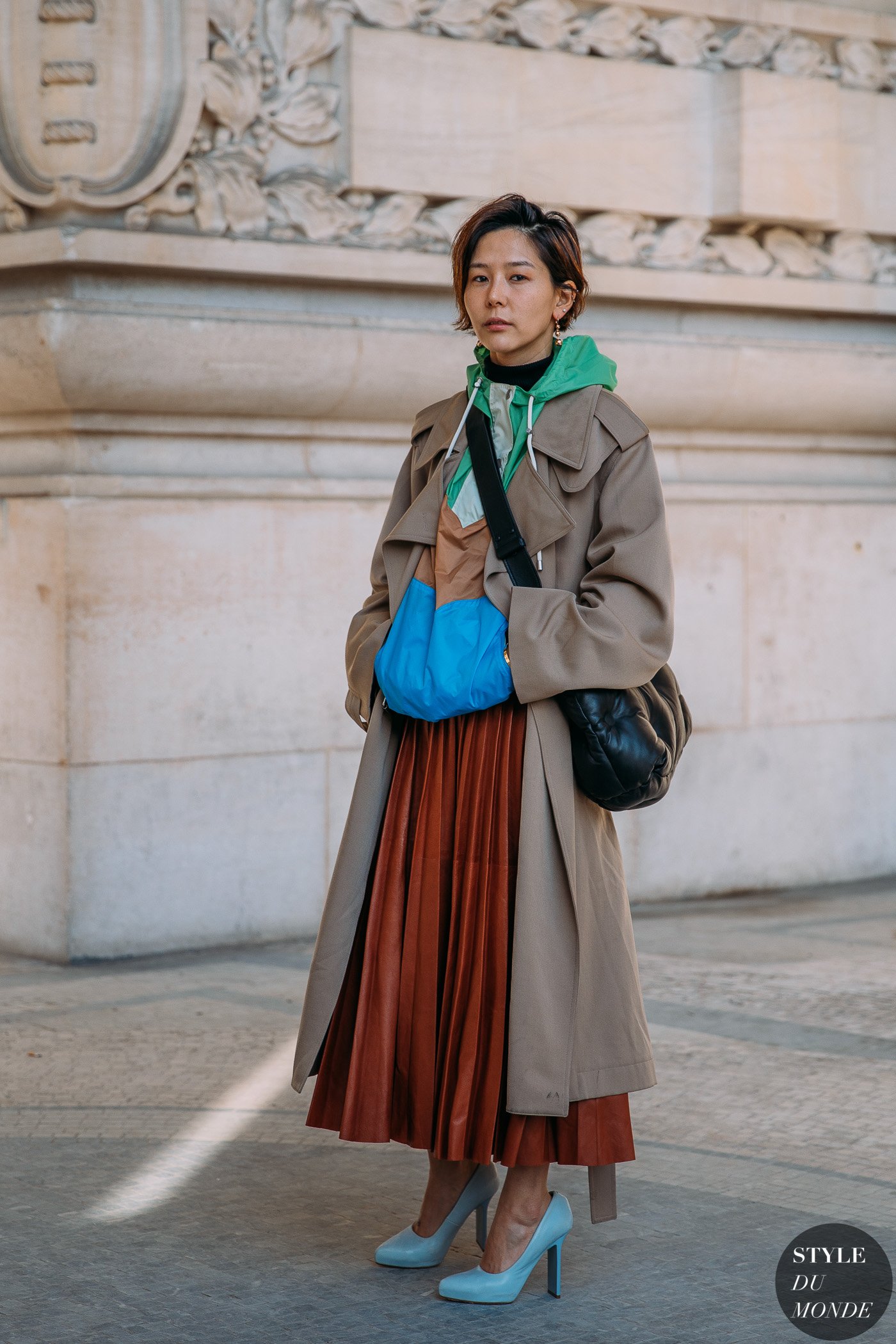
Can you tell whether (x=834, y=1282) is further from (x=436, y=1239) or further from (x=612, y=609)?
(x=612, y=609)

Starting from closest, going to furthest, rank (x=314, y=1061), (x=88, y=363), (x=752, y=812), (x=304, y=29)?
(x=314, y=1061) → (x=88, y=363) → (x=304, y=29) → (x=752, y=812)

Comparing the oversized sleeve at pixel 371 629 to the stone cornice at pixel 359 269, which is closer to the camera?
the oversized sleeve at pixel 371 629

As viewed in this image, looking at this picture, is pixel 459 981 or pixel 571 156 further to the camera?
pixel 571 156

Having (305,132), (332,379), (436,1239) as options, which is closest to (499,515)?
(436,1239)

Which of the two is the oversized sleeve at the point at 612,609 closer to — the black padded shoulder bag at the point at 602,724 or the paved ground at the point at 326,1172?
the black padded shoulder bag at the point at 602,724

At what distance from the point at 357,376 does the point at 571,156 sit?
52.3 inches

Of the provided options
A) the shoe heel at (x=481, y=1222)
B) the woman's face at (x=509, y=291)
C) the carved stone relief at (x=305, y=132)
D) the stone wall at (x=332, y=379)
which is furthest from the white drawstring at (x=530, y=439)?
the carved stone relief at (x=305, y=132)

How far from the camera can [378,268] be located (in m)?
6.82

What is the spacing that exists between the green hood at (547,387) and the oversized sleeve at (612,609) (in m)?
0.17

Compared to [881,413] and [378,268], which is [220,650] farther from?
[881,413]

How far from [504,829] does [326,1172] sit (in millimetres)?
1206

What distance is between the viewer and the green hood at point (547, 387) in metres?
3.58

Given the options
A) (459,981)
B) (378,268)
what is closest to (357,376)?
(378,268)

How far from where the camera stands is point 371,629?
375 cm
